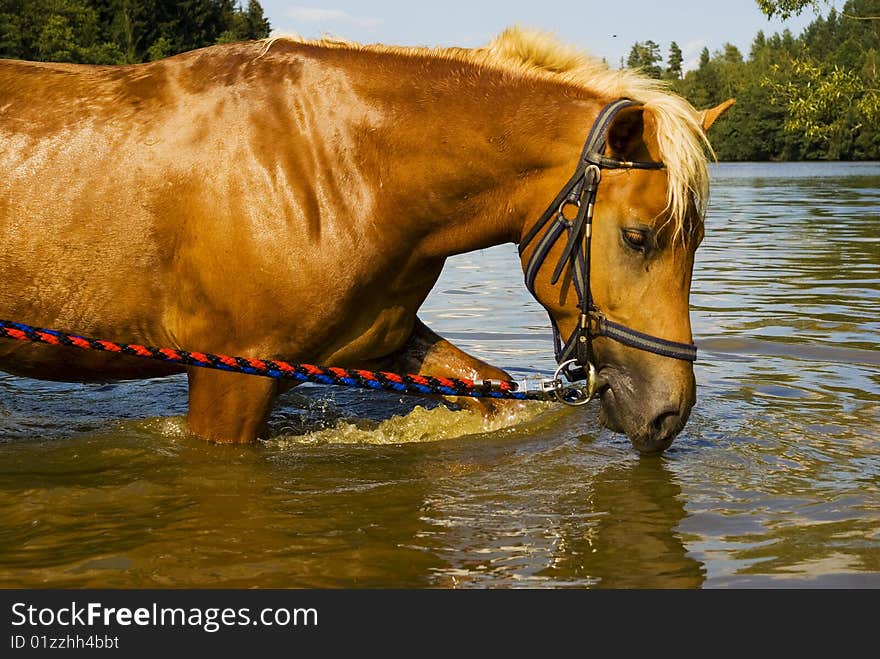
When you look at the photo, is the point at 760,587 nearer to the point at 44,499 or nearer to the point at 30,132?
the point at 44,499

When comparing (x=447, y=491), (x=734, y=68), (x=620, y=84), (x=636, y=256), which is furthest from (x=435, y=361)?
(x=734, y=68)

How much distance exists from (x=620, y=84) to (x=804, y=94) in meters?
23.5

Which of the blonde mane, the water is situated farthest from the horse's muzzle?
the blonde mane

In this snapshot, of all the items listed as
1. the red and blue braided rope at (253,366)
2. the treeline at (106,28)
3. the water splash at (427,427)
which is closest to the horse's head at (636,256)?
the red and blue braided rope at (253,366)

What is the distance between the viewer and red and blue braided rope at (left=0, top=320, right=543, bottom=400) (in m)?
4.56

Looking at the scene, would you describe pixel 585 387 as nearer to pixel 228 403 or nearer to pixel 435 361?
pixel 435 361

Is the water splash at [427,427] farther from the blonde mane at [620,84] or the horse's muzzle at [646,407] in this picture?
the blonde mane at [620,84]

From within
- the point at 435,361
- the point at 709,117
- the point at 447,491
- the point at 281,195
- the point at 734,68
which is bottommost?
the point at 447,491

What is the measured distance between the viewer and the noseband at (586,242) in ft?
14.7

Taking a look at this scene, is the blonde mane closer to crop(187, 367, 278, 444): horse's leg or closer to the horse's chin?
the horse's chin

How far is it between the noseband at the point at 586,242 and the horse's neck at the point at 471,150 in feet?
0.38

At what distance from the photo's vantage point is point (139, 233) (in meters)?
4.91

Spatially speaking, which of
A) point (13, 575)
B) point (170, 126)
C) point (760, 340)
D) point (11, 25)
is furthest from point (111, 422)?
point (11, 25)

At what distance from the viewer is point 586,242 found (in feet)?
14.8
